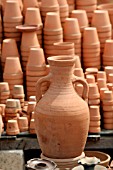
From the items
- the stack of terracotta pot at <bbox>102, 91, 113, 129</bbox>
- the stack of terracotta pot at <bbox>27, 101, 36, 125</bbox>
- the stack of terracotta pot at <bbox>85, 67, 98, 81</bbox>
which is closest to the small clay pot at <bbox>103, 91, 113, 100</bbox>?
the stack of terracotta pot at <bbox>102, 91, 113, 129</bbox>

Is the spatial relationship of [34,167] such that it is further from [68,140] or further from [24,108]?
[24,108]

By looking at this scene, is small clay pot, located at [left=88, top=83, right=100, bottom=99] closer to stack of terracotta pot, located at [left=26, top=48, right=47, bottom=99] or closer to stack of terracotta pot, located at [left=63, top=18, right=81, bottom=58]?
stack of terracotta pot, located at [left=26, top=48, right=47, bottom=99]

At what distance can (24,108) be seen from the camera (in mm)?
10430

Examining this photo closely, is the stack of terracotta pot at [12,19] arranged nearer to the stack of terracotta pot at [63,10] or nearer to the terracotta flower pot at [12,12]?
the terracotta flower pot at [12,12]

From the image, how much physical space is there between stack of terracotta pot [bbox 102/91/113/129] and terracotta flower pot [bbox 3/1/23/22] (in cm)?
159

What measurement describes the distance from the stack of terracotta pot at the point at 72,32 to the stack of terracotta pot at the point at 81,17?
8.2 inches

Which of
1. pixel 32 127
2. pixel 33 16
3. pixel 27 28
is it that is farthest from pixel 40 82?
pixel 33 16

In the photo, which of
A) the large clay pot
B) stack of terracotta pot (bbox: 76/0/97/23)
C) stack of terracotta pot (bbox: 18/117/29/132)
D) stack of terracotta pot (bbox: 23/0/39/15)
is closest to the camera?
the large clay pot

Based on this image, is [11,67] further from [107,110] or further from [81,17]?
[107,110]

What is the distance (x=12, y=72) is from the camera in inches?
418

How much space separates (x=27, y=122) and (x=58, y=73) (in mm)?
1571

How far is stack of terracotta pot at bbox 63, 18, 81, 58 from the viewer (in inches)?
427

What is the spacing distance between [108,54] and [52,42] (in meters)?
0.75

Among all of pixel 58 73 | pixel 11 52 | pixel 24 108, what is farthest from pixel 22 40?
pixel 58 73
